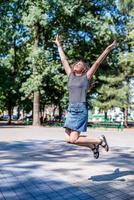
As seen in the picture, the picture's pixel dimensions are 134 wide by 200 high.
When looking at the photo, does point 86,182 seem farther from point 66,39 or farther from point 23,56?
point 23,56

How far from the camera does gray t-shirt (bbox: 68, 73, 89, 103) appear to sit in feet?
25.5

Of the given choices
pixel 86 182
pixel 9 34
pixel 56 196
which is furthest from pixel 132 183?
pixel 9 34

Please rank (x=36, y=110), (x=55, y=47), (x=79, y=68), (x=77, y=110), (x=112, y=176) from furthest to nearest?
(x=55, y=47)
(x=36, y=110)
(x=112, y=176)
(x=79, y=68)
(x=77, y=110)

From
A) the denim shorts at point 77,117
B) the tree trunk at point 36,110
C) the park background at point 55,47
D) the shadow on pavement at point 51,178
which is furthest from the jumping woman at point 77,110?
the tree trunk at point 36,110

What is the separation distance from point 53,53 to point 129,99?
977 cm

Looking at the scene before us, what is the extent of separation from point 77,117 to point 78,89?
1.61 feet

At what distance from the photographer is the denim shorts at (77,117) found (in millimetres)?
7699

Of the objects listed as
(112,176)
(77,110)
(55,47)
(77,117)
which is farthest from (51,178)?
(55,47)

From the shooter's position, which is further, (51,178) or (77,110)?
(51,178)

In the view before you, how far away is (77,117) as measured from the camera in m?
7.76

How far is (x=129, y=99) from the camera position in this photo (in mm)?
45031

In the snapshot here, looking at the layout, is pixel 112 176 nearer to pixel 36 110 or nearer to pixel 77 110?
pixel 77 110

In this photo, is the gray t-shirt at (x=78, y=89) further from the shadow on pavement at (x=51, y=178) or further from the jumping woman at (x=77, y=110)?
the shadow on pavement at (x=51, y=178)

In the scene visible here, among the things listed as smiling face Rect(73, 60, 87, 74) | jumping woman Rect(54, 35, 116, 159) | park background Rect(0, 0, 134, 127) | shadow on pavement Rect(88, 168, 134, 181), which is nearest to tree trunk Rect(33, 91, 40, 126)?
park background Rect(0, 0, 134, 127)
